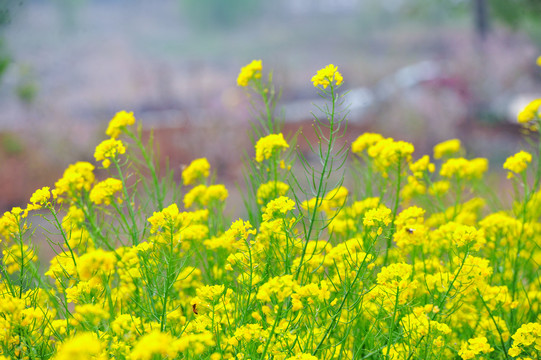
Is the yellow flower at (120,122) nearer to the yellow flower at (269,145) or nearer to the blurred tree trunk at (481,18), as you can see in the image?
the yellow flower at (269,145)

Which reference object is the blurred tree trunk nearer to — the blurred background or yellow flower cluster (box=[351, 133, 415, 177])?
the blurred background

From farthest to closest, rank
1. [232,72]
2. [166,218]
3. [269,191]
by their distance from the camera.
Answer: [232,72] → [269,191] → [166,218]

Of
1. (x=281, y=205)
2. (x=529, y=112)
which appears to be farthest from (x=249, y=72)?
(x=529, y=112)

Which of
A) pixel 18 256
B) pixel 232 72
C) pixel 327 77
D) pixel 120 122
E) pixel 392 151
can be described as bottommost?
pixel 18 256

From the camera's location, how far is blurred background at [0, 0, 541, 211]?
9.20 meters

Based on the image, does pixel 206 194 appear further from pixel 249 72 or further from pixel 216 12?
pixel 216 12

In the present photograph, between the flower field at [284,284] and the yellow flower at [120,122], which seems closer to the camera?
the flower field at [284,284]

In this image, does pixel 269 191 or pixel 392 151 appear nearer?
pixel 392 151

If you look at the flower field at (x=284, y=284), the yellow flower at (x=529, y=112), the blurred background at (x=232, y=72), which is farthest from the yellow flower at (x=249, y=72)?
the yellow flower at (x=529, y=112)

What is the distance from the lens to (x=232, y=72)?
20500 millimetres

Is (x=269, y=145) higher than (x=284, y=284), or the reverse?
(x=269, y=145)

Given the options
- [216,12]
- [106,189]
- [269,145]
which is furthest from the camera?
[216,12]

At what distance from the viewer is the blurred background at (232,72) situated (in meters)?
9.20

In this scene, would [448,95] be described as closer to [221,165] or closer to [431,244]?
[221,165]
